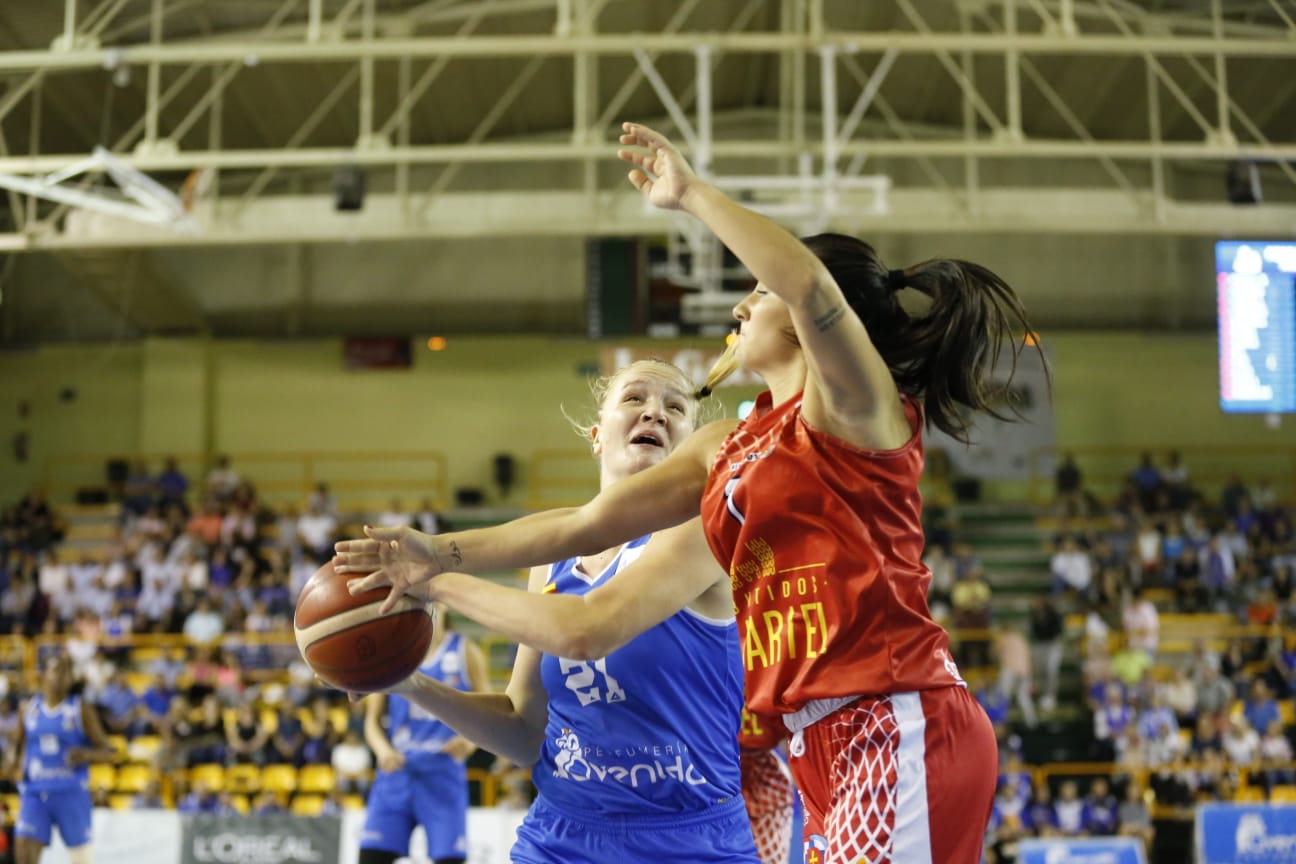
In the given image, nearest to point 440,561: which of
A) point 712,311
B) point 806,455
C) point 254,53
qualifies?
point 806,455

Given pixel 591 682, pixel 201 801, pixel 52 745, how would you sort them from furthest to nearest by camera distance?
pixel 201 801 → pixel 52 745 → pixel 591 682

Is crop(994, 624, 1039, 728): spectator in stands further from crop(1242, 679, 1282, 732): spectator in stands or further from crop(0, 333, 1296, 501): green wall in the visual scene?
crop(0, 333, 1296, 501): green wall

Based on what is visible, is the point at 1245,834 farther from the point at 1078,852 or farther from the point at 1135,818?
the point at 1135,818

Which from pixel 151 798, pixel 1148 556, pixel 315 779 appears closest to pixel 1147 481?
pixel 1148 556

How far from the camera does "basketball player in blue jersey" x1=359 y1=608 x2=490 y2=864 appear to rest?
284 inches

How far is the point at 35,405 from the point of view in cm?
2308

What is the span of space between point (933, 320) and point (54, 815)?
9.11 m

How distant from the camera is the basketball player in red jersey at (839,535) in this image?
2502 millimetres

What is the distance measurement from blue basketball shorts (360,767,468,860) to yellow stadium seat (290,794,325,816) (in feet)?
22.3

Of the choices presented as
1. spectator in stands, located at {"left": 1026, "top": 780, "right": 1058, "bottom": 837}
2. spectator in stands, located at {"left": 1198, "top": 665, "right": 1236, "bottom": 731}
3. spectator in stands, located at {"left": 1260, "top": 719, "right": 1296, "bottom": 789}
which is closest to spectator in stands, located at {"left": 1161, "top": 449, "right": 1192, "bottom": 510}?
spectator in stands, located at {"left": 1198, "top": 665, "right": 1236, "bottom": 731}

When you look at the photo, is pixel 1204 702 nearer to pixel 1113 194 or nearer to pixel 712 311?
pixel 1113 194

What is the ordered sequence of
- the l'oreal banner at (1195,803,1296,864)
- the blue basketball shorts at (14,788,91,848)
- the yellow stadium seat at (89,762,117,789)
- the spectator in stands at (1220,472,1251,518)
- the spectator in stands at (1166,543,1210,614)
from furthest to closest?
the spectator in stands at (1220,472,1251,518) → the spectator in stands at (1166,543,1210,614) → the yellow stadium seat at (89,762,117,789) → the l'oreal banner at (1195,803,1296,864) → the blue basketball shorts at (14,788,91,848)

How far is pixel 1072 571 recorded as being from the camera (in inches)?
738

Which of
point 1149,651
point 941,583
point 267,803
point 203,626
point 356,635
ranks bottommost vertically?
point 267,803
